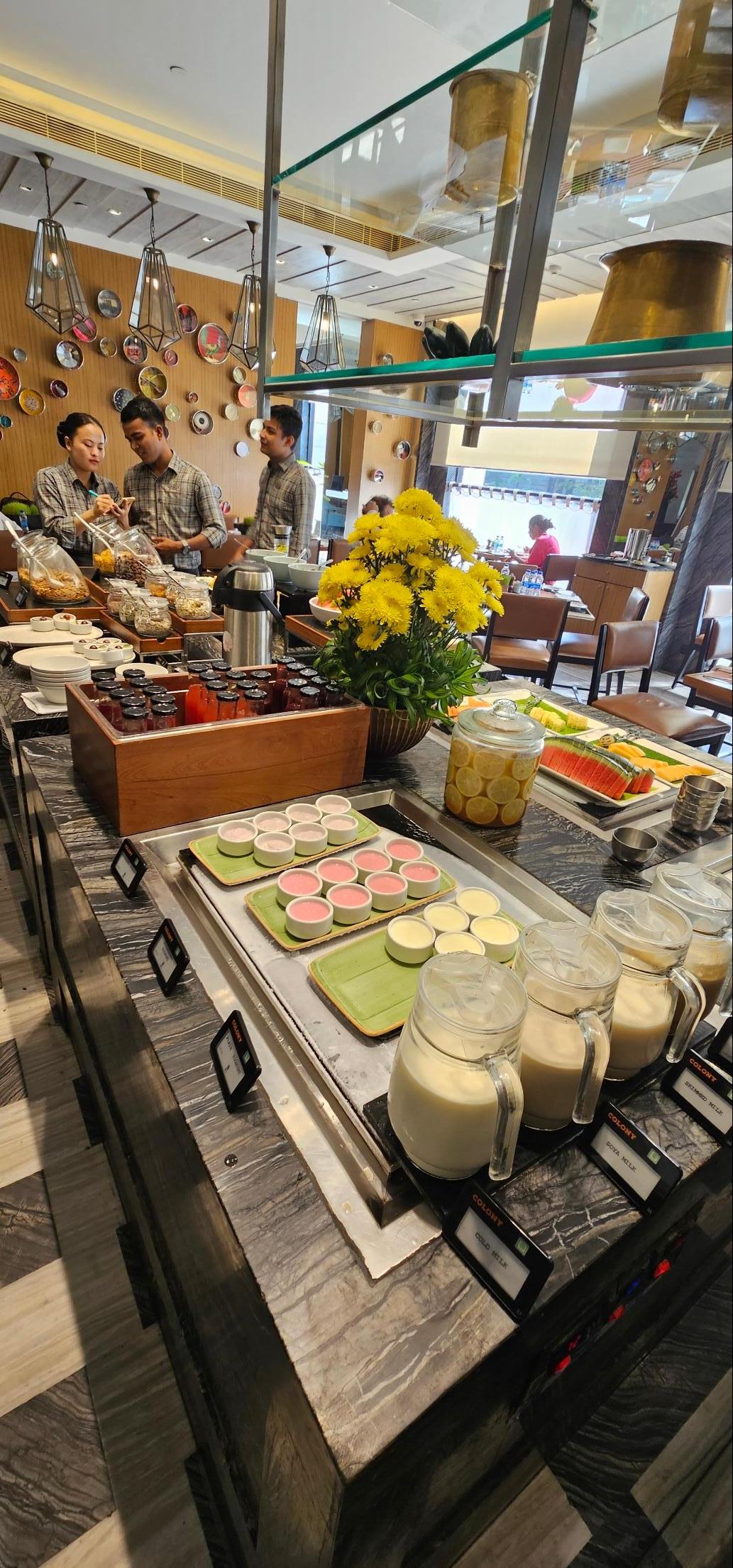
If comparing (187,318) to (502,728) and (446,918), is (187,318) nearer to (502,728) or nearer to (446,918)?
(502,728)

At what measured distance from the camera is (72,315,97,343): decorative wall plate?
607cm

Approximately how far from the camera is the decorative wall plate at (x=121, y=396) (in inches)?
255

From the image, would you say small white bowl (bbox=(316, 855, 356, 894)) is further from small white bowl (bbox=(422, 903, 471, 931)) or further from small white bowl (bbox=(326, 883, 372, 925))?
small white bowl (bbox=(422, 903, 471, 931))

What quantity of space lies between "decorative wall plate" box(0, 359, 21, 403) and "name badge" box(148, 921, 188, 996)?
6.73 m

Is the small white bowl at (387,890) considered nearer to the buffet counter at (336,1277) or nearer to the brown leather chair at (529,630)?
the buffet counter at (336,1277)

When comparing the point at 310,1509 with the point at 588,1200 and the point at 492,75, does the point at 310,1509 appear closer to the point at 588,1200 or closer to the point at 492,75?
the point at 588,1200

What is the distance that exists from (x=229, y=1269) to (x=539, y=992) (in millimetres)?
457

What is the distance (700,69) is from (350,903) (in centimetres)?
107

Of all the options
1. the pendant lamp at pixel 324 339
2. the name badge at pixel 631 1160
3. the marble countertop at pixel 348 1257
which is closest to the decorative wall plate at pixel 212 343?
the pendant lamp at pixel 324 339

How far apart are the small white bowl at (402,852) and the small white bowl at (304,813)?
15 centimetres

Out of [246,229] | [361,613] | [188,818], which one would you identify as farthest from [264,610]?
[246,229]

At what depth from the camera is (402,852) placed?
127 cm

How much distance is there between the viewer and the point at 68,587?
2.51 meters

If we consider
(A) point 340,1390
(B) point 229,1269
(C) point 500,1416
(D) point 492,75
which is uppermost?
(D) point 492,75
